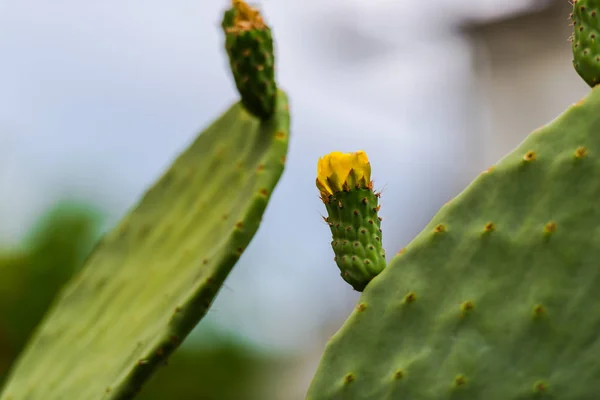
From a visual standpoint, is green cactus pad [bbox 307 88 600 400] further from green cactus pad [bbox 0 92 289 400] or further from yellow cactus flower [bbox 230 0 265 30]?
yellow cactus flower [bbox 230 0 265 30]

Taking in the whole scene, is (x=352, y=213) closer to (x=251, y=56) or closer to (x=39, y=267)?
(x=251, y=56)

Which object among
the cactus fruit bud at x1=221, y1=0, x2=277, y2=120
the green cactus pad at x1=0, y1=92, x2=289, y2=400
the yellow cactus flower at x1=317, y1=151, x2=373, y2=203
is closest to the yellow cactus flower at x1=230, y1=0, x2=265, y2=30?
the cactus fruit bud at x1=221, y1=0, x2=277, y2=120

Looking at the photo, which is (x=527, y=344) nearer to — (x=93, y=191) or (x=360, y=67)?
(x=93, y=191)

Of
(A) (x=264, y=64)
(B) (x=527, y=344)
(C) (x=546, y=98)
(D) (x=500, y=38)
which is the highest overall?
(D) (x=500, y=38)

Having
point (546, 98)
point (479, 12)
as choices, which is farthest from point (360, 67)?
point (546, 98)

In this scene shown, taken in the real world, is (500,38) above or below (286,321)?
above

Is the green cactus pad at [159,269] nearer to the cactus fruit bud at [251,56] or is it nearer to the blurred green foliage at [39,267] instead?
the cactus fruit bud at [251,56]

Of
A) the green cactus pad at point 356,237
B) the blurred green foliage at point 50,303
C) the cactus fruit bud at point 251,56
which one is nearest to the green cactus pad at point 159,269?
the cactus fruit bud at point 251,56
